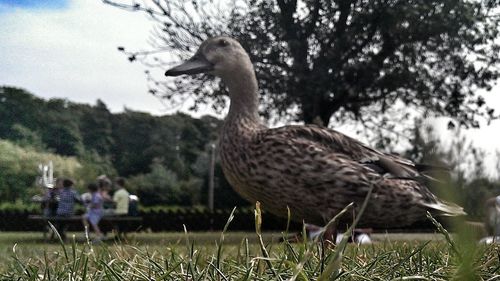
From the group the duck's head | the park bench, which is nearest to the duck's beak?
the duck's head

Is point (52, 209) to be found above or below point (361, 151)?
below

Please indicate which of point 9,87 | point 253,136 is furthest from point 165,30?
point 9,87

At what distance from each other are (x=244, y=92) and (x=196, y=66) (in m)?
0.35

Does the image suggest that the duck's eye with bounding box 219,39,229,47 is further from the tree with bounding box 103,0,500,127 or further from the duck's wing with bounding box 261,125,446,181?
the tree with bounding box 103,0,500,127

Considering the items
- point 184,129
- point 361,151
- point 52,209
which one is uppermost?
point 184,129

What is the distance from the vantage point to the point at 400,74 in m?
14.9

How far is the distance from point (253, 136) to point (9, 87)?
34.5 metres

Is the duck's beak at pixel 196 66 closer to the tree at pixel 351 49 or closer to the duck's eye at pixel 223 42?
the duck's eye at pixel 223 42

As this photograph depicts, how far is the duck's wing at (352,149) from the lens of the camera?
3617 millimetres

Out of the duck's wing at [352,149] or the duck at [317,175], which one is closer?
the duck at [317,175]

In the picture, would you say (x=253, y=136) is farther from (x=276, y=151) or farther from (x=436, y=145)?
(x=436, y=145)

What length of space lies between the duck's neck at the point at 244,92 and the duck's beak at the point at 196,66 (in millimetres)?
161

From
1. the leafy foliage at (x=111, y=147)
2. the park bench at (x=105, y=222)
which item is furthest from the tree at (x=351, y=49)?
the leafy foliage at (x=111, y=147)

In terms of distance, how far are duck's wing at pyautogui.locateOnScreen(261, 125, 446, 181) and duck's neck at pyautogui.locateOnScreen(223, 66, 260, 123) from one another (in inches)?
18.5
